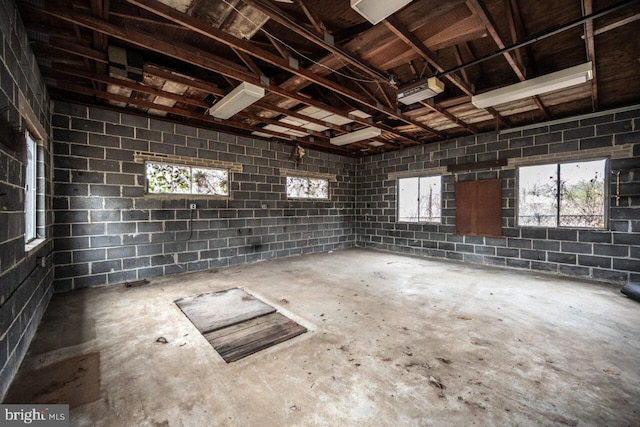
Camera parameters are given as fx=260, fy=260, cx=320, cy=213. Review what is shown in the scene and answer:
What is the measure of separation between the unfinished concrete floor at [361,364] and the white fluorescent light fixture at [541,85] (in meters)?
2.70

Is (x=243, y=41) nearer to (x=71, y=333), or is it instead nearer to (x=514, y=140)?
(x=71, y=333)

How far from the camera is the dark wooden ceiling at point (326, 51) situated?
7.45 feet

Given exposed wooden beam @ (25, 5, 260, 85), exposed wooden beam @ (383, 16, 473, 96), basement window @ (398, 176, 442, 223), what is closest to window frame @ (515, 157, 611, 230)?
basement window @ (398, 176, 442, 223)

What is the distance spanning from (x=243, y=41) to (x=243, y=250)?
412 centimetres

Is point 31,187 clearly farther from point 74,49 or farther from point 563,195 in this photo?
point 563,195

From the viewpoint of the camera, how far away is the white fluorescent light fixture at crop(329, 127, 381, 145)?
16.8 feet

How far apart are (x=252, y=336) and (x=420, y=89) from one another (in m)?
3.42

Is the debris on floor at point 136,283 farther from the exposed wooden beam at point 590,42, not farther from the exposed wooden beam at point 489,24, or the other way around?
the exposed wooden beam at point 590,42

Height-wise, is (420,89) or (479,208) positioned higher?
→ (420,89)

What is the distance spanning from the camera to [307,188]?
23.1 feet

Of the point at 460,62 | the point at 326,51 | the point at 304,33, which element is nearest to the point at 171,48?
the point at 304,33

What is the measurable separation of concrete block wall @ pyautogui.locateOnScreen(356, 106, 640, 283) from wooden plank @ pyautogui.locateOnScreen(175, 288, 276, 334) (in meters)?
4.71

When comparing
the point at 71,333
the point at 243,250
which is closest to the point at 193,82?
the point at 71,333

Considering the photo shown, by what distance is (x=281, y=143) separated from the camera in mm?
6324
